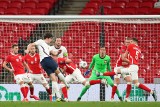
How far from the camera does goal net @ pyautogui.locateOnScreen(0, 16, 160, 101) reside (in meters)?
20.9

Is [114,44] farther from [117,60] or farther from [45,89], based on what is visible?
[45,89]

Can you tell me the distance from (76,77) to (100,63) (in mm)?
1126

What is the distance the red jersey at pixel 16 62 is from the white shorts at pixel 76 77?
4.07 feet

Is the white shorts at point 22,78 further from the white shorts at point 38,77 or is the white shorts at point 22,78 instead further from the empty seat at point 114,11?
the empty seat at point 114,11

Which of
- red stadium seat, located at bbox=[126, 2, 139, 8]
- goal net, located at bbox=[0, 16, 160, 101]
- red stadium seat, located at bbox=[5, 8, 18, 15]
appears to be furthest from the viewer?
red stadium seat, located at bbox=[5, 8, 18, 15]

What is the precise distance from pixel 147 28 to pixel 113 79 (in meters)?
1.76

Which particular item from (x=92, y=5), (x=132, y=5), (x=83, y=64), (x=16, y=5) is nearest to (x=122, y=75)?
(x=83, y=64)

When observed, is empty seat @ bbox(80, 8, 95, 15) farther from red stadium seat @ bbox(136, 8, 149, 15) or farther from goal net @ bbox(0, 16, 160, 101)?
goal net @ bbox(0, 16, 160, 101)

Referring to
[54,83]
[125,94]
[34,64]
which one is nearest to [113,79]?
[125,94]

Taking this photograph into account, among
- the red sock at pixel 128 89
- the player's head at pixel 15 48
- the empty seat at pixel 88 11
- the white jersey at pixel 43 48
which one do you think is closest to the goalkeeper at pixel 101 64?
the red sock at pixel 128 89

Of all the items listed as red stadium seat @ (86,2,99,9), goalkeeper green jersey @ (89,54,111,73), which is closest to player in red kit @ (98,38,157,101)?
goalkeeper green jersey @ (89,54,111,73)

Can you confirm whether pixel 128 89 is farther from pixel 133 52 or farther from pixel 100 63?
pixel 100 63

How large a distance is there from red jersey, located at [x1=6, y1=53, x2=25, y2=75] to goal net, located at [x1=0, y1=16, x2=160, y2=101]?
92 cm

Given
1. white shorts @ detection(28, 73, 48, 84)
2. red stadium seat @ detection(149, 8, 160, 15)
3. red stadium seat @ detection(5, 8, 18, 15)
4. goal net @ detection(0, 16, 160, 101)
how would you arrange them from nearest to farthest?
white shorts @ detection(28, 73, 48, 84) → goal net @ detection(0, 16, 160, 101) → red stadium seat @ detection(149, 8, 160, 15) → red stadium seat @ detection(5, 8, 18, 15)
